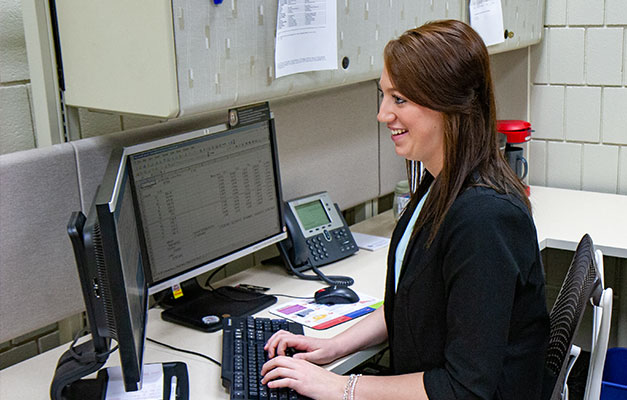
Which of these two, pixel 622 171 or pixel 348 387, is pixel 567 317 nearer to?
pixel 348 387

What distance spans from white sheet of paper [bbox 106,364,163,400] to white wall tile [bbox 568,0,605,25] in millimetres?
2158

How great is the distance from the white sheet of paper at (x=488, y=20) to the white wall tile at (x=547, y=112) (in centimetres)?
57

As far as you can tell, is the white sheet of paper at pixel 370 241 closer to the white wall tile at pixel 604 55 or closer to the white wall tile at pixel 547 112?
the white wall tile at pixel 547 112

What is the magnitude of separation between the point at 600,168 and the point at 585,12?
23.8 inches

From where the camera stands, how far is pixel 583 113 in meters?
2.84

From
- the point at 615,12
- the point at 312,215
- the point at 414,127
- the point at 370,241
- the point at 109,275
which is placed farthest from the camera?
the point at 615,12

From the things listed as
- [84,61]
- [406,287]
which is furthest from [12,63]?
[406,287]

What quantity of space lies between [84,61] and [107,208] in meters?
0.55

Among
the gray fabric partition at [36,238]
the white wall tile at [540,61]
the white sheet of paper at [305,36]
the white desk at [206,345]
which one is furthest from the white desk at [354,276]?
the white sheet of paper at [305,36]

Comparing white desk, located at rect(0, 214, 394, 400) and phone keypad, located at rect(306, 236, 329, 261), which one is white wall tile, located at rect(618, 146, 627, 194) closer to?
white desk, located at rect(0, 214, 394, 400)

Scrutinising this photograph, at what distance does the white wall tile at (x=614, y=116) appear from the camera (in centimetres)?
275

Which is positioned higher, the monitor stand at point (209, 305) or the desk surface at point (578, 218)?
the monitor stand at point (209, 305)

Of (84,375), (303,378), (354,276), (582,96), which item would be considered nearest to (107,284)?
(84,375)

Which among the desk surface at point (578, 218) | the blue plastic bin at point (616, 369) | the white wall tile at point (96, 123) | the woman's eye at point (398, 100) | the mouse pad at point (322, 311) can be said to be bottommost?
the blue plastic bin at point (616, 369)
